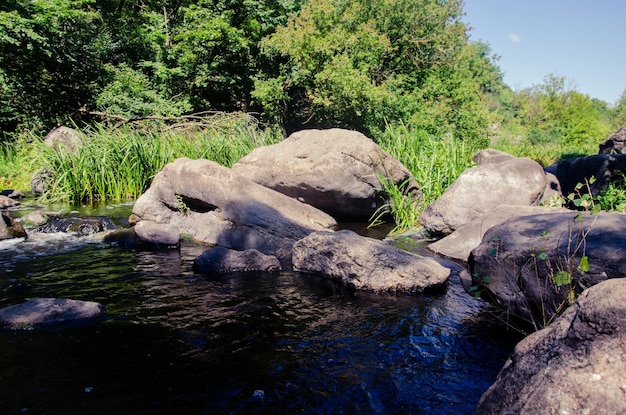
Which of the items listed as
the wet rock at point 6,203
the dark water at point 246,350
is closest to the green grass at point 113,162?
the wet rock at point 6,203

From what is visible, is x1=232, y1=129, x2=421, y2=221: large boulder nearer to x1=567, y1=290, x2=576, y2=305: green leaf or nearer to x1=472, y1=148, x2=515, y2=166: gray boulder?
x1=472, y1=148, x2=515, y2=166: gray boulder

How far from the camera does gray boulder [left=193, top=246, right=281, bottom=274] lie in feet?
20.7

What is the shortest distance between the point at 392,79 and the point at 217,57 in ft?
24.4

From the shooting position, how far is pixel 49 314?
4.34 meters

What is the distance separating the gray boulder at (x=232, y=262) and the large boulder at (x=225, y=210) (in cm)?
73

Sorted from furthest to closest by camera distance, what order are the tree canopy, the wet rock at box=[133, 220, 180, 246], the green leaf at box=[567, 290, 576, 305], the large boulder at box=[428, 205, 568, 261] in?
the tree canopy < the wet rock at box=[133, 220, 180, 246] < the large boulder at box=[428, 205, 568, 261] < the green leaf at box=[567, 290, 576, 305]

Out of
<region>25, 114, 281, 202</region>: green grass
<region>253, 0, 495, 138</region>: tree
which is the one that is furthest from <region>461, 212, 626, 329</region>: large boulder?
<region>253, 0, 495, 138</region>: tree

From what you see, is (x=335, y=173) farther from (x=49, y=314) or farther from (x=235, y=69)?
(x=235, y=69)

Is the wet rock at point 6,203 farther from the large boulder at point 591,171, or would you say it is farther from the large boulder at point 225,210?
the large boulder at point 591,171

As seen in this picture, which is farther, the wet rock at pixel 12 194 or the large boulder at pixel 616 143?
the large boulder at pixel 616 143

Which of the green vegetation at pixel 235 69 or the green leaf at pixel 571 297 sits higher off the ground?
the green vegetation at pixel 235 69

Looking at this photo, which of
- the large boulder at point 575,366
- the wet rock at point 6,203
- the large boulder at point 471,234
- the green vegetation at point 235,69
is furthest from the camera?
the green vegetation at point 235,69

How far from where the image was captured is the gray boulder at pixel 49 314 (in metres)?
4.26

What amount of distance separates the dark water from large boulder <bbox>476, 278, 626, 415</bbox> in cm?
85
